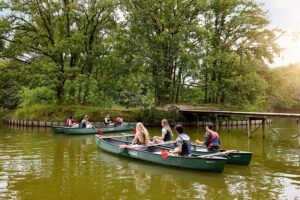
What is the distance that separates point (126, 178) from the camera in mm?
11617

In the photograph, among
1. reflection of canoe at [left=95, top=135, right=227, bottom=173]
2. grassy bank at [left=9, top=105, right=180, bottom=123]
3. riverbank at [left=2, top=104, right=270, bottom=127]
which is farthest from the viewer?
grassy bank at [left=9, top=105, right=180, bottom=123]

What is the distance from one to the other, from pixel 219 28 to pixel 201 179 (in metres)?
29.5

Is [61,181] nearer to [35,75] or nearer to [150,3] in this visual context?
[35,75]

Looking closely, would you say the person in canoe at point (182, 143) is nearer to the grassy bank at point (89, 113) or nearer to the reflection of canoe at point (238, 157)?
the reflection of canoe at point (238, 157)

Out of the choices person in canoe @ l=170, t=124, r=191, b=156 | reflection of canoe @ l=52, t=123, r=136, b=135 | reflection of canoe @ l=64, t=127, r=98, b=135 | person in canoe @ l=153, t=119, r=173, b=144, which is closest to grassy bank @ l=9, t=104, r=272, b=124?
reflection of canoe @ l=52, t=123, r=136, b=135

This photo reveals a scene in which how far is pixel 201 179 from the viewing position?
38.0 ft

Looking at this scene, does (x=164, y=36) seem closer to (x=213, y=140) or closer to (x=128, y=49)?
(x=128, y=49)

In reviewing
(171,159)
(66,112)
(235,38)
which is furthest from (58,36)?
(171,159)

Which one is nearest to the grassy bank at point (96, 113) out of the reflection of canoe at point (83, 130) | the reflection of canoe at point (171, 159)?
the reflection of canoe at point (83, 130)

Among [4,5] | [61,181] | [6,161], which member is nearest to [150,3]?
[4,5]

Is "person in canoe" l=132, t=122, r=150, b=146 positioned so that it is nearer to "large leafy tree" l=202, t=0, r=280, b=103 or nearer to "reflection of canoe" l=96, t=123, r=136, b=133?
"reflection of canoe" l=96, t=123, r=136, b=133

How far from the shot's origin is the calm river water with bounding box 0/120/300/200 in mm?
9758

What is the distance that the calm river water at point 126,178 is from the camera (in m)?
9.76

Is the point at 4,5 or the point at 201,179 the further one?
the point at 4,5
